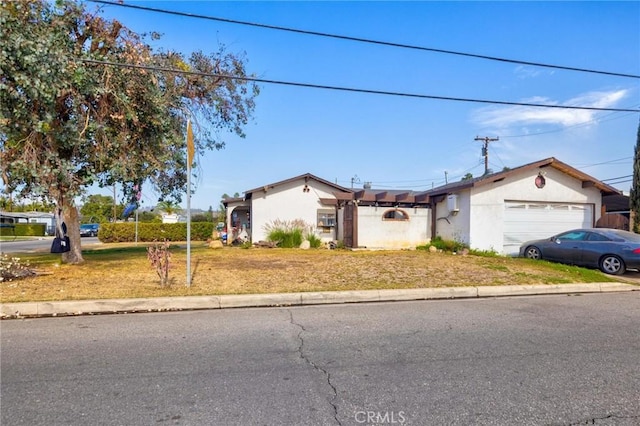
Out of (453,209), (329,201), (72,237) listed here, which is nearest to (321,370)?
(72,237)

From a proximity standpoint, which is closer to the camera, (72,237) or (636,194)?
(72,237)

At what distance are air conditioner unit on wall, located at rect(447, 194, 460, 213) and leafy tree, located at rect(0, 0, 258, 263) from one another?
1111cm

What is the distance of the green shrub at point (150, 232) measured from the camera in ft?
100

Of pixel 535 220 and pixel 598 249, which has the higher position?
pixel 535 220

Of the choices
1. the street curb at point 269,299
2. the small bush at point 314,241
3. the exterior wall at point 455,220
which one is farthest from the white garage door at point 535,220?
the small bush at point 314,241

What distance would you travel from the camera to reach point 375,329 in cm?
560

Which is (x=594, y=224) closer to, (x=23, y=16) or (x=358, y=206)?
(x=358, y=206)

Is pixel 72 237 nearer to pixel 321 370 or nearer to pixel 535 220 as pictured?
pixel 321 370

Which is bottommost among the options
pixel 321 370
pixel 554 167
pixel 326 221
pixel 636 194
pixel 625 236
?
pixel 321 370

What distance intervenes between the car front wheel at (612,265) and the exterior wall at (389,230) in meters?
8.07

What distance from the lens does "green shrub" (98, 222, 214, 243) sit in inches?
1203

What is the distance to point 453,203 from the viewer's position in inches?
672

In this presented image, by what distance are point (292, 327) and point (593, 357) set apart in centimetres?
368

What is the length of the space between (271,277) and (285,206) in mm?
12702
